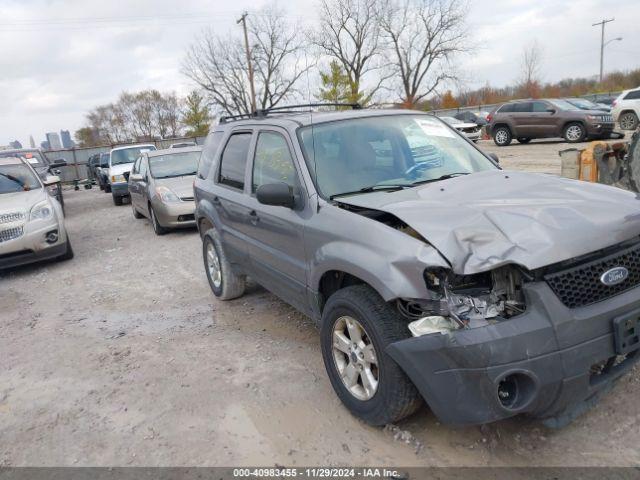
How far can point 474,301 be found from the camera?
2.44 m

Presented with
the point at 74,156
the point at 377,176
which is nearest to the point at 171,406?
the point at 377,176

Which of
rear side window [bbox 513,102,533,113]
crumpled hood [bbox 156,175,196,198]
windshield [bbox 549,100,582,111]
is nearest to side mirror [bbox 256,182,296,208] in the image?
crumpled hood [bbox 156,175,196,198]

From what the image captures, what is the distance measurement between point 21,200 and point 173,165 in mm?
3364

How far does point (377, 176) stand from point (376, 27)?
45719 millimetres

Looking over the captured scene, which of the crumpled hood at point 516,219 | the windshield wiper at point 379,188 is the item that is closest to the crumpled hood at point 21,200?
the windshield wiper at point 379,188

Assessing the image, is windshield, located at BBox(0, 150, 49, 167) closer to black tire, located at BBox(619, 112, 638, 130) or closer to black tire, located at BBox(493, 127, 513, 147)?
black tire, located at BBox(493, 127, 513, 147)

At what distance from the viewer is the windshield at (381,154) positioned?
11.5 ft

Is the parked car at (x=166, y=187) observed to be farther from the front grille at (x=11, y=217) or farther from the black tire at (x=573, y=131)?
the black tire at (x=573, y=131)

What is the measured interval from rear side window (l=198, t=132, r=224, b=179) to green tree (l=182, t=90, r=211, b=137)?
44.3 meters

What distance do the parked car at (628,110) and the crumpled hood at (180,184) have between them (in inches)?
649

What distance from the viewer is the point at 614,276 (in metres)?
2.50

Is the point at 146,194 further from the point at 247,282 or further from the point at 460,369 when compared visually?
the point at 460,369

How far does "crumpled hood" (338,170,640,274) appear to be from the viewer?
236cm

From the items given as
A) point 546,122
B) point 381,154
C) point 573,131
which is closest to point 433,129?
point 381,154
